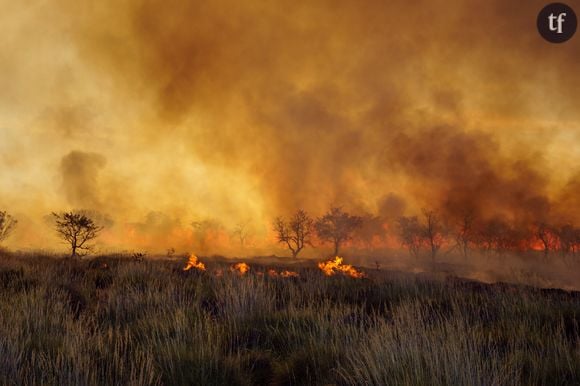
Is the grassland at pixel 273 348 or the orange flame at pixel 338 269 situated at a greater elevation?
the orange flame at pixel 338 269

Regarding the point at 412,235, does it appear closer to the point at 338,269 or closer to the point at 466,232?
the point at 466,232

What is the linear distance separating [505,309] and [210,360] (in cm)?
792

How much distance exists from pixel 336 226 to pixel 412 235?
729 inches

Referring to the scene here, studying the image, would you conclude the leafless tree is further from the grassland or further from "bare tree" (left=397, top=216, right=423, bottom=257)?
the grassland

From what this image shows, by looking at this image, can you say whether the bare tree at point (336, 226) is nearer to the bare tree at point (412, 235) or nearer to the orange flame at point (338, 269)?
the bare tree at point (412, 235)

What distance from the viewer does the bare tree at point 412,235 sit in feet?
318

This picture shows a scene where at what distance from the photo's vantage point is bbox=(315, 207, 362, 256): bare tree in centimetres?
9025

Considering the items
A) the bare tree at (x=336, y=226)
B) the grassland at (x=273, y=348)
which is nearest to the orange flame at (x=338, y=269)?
the grassland at (x=273, y=348)

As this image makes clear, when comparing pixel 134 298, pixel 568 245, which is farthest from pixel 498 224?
pixel 134 298

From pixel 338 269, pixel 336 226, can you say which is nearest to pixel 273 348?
pixel 338 269

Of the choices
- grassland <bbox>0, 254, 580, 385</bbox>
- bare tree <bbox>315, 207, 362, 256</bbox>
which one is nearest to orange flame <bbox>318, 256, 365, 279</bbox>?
grassland <bbox>0, 254, 580, 385</bbox>

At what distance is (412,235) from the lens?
9762 centimetres

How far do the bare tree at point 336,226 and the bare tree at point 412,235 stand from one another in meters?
13.8

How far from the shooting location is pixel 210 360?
548cm
